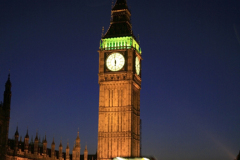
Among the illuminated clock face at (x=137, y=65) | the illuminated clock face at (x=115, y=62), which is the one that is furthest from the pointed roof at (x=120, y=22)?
the illuminated clock face at (x=137, y=65)

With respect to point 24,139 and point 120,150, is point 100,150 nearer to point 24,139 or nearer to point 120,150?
point 120,150

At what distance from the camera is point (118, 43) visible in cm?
8075

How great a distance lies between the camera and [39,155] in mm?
70062

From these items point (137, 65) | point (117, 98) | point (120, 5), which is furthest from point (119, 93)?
point (120, 5)

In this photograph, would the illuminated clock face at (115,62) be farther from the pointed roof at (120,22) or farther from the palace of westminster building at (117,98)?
the pointed roof at (120,22)

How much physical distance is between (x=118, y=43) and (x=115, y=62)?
319cm

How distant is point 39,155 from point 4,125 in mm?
11190

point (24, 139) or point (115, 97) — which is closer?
point (24, 139)

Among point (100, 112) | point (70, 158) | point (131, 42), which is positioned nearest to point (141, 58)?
point (131, 42)

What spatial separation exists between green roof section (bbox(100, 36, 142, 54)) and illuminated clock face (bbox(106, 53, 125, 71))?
1.36 m

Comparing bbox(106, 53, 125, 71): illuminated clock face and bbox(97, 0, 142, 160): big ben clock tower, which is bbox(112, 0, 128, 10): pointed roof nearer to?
bbox(97, 0, 142, 160): big ben clock tower

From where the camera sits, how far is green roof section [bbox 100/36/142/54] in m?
80.2

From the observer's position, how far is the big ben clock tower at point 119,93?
76812 millimetres

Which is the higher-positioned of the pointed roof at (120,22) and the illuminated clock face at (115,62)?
the pointed roof at (120,22)
